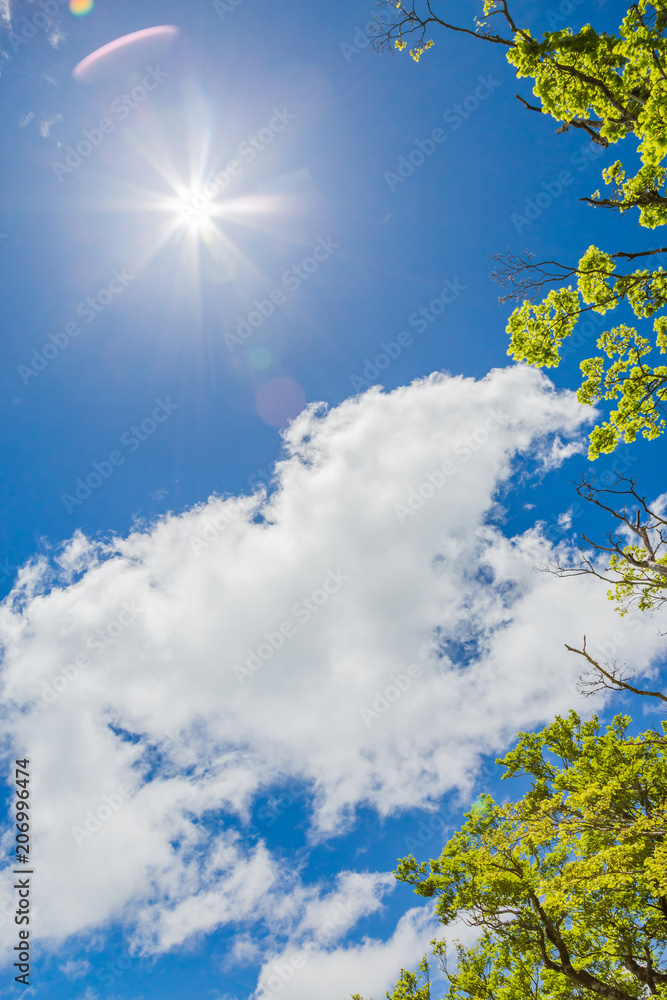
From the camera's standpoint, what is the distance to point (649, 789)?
13484mm

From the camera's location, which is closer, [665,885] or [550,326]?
[665,885]

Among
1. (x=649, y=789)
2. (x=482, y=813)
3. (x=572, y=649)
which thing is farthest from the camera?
(x=482, y=813)

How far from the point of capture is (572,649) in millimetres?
9680

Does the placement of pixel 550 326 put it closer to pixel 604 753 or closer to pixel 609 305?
pixel 609 305

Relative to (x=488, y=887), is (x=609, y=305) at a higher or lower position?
higher

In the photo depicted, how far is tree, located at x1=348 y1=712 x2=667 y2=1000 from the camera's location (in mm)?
12117

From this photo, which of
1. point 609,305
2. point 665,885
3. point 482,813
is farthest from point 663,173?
point 482,813

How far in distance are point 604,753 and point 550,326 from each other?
13.5m

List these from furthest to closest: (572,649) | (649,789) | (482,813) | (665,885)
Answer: (482,813)
(649,789)
(572,649)
(665,885)

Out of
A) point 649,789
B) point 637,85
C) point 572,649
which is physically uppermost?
point 637,85

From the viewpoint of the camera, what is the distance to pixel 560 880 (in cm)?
1078

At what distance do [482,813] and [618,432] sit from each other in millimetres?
15399

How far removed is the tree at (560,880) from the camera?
12.1 metres

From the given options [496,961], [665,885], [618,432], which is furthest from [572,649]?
[496,961]
